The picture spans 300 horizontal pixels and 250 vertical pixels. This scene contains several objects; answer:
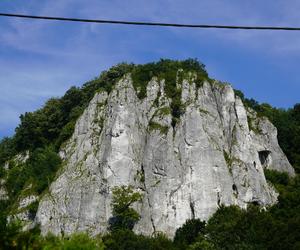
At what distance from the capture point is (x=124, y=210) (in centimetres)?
7094

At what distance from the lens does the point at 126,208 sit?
7112 centimetres

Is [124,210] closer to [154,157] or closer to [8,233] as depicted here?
[154,157]

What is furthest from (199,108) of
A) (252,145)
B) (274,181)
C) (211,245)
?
(211,245)

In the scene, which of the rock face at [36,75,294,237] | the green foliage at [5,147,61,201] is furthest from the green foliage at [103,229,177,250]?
the green foliage at [5,147,61,201]

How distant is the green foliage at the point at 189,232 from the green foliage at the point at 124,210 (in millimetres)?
5906

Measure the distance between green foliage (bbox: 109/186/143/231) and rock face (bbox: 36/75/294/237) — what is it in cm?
93

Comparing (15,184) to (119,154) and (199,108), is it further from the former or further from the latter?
(199,108)

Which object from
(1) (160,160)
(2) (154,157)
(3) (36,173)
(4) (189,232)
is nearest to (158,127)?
(2) (154,157)

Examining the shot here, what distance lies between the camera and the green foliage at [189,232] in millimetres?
64875

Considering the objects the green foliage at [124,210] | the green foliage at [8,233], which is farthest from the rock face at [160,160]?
the green foliage at [8,233]

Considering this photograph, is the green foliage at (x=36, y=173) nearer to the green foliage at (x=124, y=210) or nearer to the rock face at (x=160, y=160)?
the rock face at (x=160, y=160)

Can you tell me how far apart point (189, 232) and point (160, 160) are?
1299cm

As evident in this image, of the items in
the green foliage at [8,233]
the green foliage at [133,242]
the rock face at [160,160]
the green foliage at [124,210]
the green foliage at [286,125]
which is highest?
the green foliage at [286,125]

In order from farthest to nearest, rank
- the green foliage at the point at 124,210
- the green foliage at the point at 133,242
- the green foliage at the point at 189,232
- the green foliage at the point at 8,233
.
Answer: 1. the green foliage at the point at 124,210
2. the green foliage at the point at 189,232
3. the green foliage at the point at 133,242
4. the green foliage at the point at 8,233
